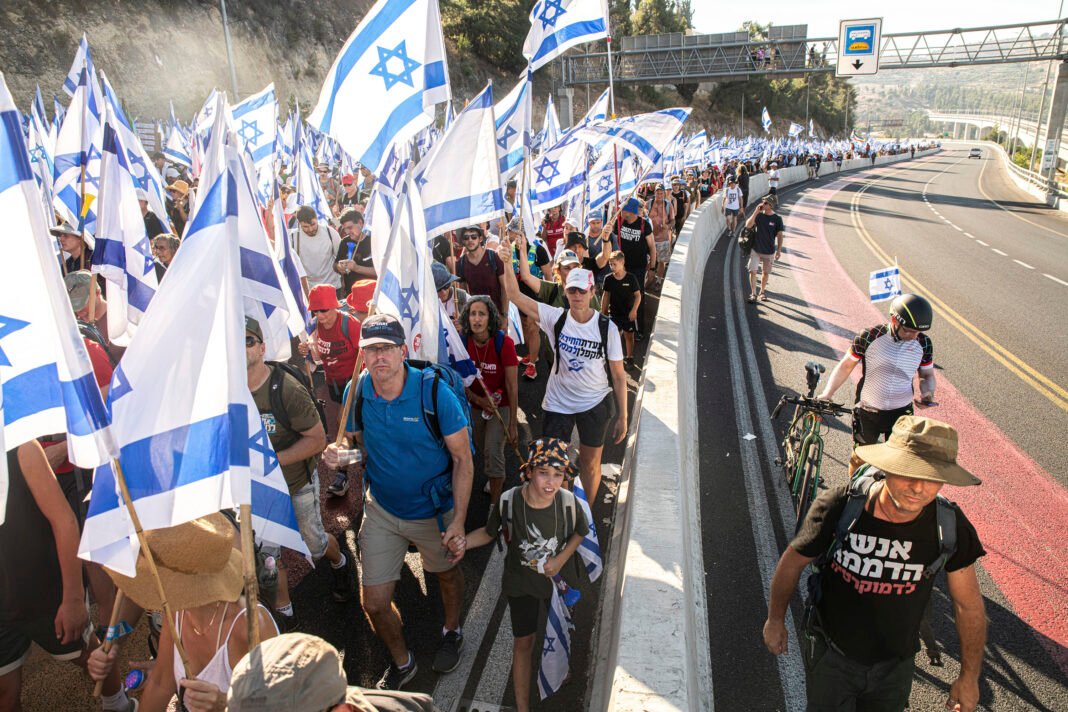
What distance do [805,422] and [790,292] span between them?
8511 mm

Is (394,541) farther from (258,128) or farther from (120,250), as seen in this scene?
(258,128)

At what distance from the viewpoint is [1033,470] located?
248 inches

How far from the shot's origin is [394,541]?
155 inches

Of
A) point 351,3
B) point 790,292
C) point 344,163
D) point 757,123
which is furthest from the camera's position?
point 757,123

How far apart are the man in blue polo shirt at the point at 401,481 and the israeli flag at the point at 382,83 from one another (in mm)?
1586

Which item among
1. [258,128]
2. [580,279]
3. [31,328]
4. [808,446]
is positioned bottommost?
[808,446]

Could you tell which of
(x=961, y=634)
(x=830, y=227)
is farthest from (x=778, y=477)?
(x=830, y=227)

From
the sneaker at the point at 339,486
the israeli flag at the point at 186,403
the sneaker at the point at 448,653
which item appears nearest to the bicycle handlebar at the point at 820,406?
the sneaker at the point at 448,653

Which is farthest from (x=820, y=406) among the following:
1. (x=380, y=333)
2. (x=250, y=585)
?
(x=250, y=585)

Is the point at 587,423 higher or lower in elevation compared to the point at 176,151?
lower

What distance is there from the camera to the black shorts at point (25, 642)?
10.00ft

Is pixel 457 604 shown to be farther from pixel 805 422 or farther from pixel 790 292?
pixel 790 292

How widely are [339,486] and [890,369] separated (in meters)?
4.36

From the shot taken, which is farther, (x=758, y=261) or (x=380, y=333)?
(x=758, y=261)
